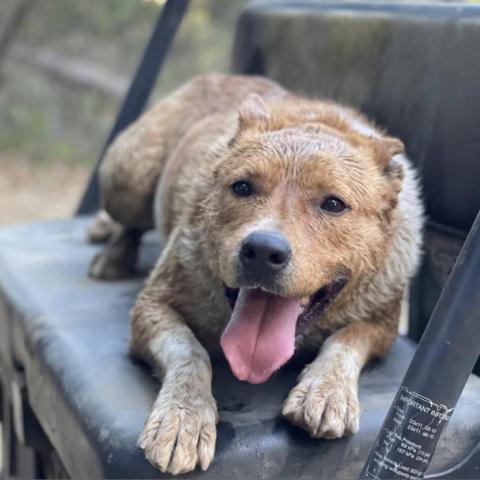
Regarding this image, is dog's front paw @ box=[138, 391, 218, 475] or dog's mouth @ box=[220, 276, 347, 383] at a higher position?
dog's mouth @ box=[220, 276, 347, 383]

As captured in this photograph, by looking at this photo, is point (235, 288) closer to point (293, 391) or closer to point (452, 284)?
point (293, 391)

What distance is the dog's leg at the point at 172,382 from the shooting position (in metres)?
2.19

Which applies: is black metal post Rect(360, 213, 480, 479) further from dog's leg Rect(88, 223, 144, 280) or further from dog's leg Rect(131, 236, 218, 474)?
dog's leg Rect(88, 223, 144, 280)

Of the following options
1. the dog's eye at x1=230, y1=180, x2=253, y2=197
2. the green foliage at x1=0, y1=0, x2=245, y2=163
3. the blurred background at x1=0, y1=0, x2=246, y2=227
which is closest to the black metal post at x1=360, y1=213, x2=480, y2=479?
the dog's eye at x1=230, y1=180, x2=253, y2=197

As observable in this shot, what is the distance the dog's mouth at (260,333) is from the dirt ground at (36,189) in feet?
20.7

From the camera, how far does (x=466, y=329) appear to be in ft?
6.07

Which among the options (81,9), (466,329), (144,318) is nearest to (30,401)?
(144,318)

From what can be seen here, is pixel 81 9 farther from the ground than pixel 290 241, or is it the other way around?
pixel 290 241

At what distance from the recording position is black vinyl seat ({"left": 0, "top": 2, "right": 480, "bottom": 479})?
231 cm

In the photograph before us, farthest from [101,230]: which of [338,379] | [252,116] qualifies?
[338,379]

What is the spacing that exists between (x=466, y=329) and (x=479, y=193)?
1062 millimetres

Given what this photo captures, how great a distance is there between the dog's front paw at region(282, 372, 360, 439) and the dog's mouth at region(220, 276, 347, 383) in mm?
91

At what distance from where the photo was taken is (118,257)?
11.8ft

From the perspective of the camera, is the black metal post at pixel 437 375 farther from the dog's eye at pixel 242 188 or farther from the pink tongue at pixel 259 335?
the dog's eye at pixel 242 188
